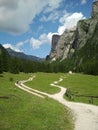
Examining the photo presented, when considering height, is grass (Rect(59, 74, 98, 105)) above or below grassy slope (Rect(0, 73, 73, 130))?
above

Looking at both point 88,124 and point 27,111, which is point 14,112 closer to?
point 27,111

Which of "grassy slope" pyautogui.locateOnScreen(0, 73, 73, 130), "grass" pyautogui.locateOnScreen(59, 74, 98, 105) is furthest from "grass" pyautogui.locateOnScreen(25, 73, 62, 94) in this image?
"grassy slope" pyautogui.locateOnScreen(0, 73, 73, 130)

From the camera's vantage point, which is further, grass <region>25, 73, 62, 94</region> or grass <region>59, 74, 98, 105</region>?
grass <region>25, 73, 62, 94</region>

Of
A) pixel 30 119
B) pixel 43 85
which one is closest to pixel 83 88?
pixel 43 85

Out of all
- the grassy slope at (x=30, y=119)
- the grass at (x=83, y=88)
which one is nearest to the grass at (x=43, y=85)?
the grass at (x=83, y=88)

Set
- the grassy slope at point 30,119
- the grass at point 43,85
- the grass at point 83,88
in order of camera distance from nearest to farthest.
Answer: the grassy slope at point 30,119, the grass at point 83,88, the grass at point 43,85

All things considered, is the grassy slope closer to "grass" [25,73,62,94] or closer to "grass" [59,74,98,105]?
"grass" [59,74,98,105]

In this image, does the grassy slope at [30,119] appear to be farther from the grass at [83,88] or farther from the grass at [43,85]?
the grass at [43,85]

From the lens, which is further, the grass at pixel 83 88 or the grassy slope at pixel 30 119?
the grass at pixel 83 88

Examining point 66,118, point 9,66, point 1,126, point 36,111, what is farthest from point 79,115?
point 9,66

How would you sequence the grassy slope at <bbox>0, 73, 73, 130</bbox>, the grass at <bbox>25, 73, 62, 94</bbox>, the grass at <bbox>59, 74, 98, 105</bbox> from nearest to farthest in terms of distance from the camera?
the grassy slope at <bbox>0, 73, 73, 130</bbox> < the grass at <bbox>59, 74, 98, 105</bbox> < the grass at <bbox>25, 73, 62, 94</bbox>

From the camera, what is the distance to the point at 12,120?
27.5 meters

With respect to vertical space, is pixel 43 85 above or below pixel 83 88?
above

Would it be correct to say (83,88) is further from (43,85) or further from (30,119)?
(30,119)
